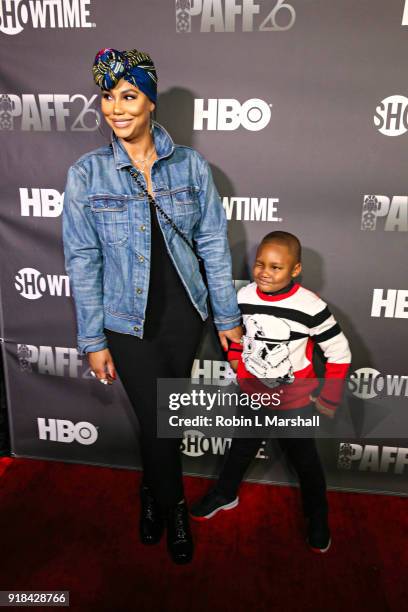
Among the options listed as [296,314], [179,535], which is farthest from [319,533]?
[296,314]

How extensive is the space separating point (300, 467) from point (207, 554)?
21.5 inches

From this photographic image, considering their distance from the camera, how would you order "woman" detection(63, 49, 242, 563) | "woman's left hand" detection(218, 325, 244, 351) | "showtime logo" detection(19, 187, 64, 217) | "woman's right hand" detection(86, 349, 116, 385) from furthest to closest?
"showtime logo" detection(19, 187, 64, 217), "woman's left hand" detection(218, 325, 244, 351), "woman's right hand" detection(86, 349, 116, 385), "woman" detection(63, 49, 242, 563)

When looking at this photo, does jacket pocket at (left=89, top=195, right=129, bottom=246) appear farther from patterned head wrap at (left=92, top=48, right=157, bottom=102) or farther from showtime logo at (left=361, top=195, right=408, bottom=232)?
showtime logo at (left=361, top=195, right=408, bottom=232)

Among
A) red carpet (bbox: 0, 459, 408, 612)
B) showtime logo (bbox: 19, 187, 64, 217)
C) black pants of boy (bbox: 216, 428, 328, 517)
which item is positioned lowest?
red carpet (bbox: 0, 459, 408, 612)

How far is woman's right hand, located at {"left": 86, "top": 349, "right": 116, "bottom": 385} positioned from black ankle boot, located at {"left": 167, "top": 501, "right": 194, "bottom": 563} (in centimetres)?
64

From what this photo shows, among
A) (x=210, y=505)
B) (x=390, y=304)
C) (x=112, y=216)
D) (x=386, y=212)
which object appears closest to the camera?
(x=112, y=216)

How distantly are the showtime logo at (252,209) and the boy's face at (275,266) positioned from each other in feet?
1.08

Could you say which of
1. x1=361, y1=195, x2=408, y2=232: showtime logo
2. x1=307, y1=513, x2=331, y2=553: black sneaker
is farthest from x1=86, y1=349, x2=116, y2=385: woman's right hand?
x1=361, y1=195, x2=408, y2=232: showtime logo

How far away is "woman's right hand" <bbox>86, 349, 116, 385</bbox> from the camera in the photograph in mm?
1801

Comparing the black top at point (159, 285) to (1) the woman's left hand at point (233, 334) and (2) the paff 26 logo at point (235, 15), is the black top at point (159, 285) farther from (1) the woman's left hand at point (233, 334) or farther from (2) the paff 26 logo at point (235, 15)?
(2) the paff 26 logo at point (235, 15)

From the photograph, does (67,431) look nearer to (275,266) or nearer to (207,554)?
(207,554)

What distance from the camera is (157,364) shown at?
1786 millimetres

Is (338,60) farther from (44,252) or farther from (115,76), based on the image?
(44,252)

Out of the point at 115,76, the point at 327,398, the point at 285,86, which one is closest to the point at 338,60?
the point at 285,86
